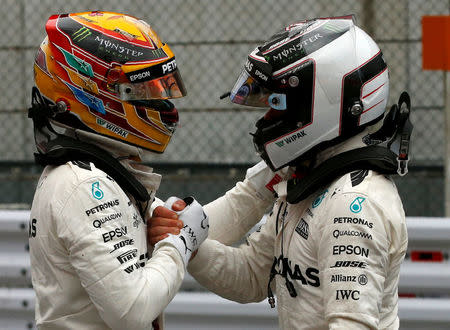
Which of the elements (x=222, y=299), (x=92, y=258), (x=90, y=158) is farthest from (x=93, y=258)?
(x=222, y=299)

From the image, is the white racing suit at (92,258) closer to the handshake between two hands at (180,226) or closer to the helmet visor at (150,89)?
the handshake between two hands at (180,226)

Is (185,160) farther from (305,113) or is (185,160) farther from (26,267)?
(305,113)

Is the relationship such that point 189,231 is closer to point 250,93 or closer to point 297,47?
point 250,93

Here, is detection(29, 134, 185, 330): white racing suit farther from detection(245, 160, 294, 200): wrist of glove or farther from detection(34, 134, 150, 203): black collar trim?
detection(245, 160, 294, 200): wrist of glove

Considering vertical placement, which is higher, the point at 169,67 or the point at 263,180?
the point at 169,67

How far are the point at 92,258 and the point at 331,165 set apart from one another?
0.88m

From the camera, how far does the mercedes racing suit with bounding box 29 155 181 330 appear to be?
2936 millimetres

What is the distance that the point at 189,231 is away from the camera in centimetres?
328

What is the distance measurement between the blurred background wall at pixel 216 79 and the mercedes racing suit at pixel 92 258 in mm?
2897

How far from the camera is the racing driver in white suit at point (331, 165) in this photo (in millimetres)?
2922

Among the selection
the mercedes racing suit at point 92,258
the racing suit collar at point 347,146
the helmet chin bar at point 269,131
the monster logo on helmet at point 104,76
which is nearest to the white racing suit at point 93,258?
the mercedes racing suit at point 92,258

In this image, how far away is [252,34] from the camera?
6.16 metres

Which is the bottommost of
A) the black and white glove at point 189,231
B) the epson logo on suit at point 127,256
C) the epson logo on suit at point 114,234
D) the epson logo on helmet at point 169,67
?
the black and white glove at point 189,231

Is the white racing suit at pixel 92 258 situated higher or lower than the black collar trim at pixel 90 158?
lower
